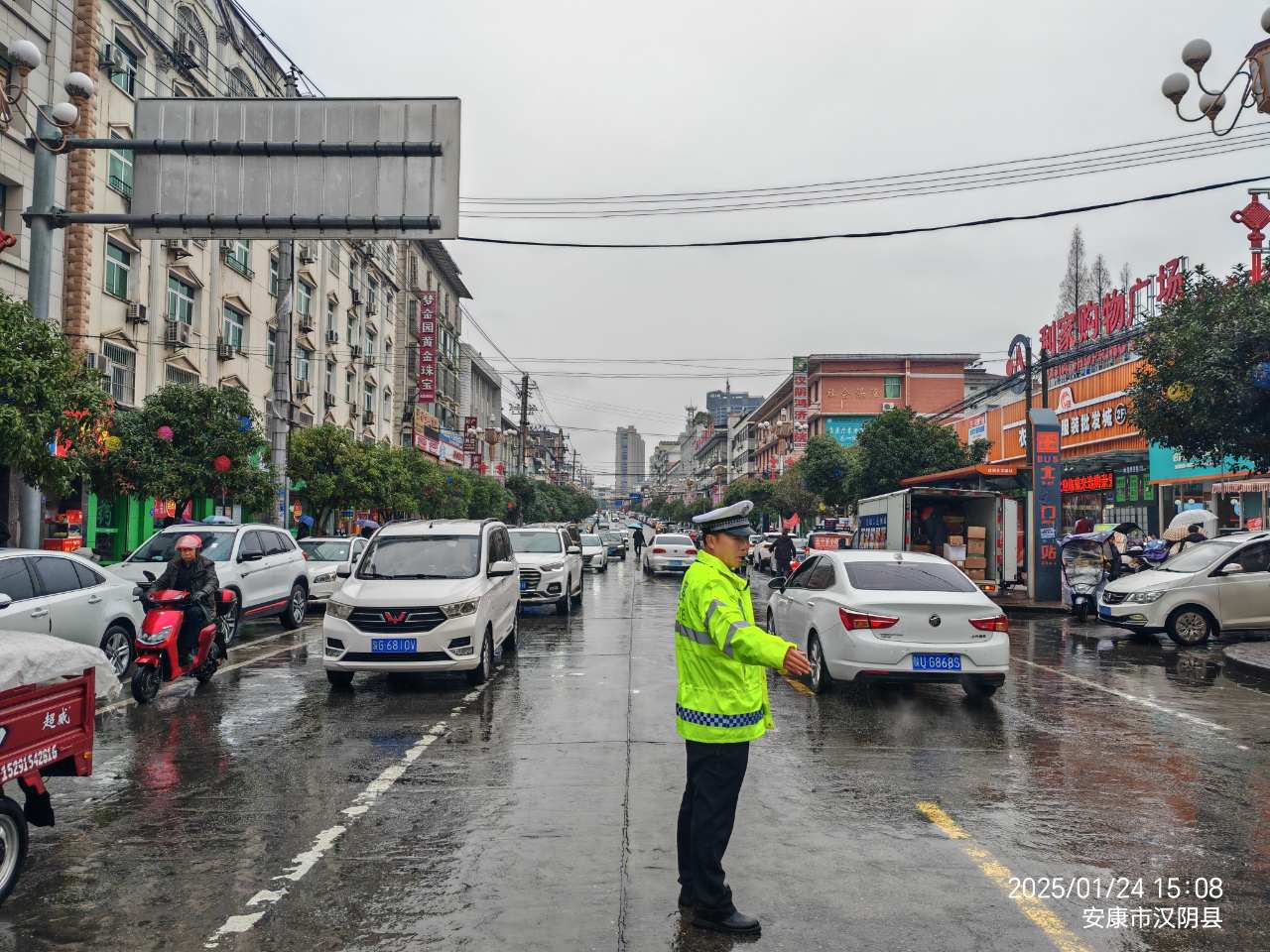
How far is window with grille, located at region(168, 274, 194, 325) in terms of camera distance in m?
28.1

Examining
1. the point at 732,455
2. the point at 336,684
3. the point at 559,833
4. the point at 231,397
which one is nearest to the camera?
the point at 559,833

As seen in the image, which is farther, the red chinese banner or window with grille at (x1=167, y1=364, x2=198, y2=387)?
the red chinese banner

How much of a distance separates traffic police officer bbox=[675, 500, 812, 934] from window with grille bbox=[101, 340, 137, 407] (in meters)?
23.9

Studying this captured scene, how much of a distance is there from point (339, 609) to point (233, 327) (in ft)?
83.5

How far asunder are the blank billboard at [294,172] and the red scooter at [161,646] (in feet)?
15.7

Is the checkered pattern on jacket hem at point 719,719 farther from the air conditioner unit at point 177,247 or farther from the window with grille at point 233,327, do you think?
the window with grille at point 233,327

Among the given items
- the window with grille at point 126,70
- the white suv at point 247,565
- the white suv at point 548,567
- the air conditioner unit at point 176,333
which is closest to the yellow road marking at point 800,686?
the white suv at point 247,565

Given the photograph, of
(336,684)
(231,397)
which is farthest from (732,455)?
(336,684)

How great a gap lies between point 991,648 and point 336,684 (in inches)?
266

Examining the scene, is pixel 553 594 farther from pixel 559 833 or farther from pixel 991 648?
pixel 559 833

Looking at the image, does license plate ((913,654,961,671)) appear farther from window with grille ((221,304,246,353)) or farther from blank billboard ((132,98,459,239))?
window with grille ((221,304,246,353))

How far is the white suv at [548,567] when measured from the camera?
19.2 meters

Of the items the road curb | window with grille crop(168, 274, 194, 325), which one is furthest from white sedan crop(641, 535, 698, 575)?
the road curb

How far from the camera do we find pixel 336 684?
1064cm
